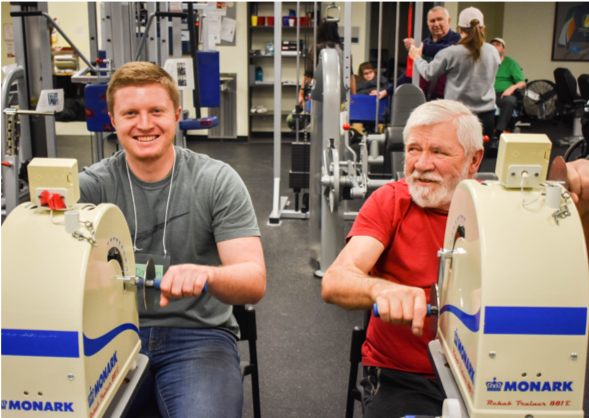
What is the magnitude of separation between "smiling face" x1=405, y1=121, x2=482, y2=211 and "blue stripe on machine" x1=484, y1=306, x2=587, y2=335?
59cm

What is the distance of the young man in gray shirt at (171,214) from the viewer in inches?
50.1

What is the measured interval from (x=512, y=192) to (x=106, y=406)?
668 mm

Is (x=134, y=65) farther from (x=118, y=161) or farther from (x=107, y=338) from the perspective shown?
(x=107, y=338)

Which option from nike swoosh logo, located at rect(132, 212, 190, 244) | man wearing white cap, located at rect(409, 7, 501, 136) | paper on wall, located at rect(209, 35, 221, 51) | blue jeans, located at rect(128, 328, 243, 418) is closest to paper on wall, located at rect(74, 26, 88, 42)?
paper on wall, located at rect(209, 35, 221, 51)

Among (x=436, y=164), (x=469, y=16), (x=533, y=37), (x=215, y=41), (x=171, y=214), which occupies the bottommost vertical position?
(x=171, y=214)

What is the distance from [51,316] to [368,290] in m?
0.59

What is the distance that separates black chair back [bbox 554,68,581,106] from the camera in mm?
6312

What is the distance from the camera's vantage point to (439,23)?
400cm

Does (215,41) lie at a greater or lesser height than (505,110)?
greater

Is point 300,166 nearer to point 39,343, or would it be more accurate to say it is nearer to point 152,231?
point 152,231

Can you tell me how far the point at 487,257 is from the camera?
74 cm

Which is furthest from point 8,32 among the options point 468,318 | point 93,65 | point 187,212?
point 468,318

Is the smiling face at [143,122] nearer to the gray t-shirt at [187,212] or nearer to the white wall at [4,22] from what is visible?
the gray t-shirt at [187,212]

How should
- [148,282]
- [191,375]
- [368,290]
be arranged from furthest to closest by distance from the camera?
[191,375] < [368,290] < [148,282]
